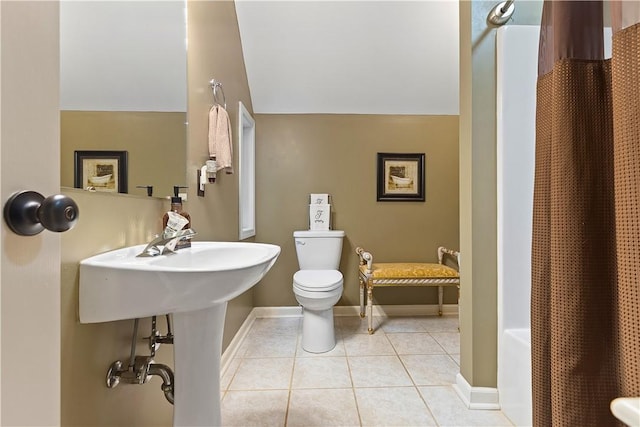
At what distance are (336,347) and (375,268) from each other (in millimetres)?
699

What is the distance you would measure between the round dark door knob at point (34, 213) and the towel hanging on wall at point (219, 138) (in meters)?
1.23

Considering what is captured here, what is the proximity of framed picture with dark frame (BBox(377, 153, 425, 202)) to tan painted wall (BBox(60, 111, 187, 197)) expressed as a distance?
1.87m

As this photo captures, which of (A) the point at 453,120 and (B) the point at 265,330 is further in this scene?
(A) the point at 453,120

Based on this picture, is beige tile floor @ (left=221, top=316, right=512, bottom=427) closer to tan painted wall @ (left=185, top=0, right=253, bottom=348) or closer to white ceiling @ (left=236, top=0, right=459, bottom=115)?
tan painted wall @ (left=185, top=0, right=253, bottom=348)

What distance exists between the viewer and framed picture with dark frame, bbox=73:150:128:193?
0.76 m

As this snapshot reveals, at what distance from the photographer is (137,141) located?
0.98 metres

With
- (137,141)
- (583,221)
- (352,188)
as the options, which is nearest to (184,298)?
(137,141)

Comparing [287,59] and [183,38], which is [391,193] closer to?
[287,59]

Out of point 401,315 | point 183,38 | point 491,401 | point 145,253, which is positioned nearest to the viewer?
point 145,253

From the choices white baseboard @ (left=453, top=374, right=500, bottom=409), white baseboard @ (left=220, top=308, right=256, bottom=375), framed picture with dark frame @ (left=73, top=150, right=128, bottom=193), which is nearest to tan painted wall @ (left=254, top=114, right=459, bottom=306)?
white baseboard @ (left=220, top=308, right=256, bottom=375)

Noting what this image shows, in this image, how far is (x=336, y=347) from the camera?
2080 mm

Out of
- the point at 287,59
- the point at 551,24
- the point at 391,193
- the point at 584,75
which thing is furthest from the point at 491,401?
the point at 287,59

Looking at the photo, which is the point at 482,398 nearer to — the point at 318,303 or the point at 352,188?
the point at 318,303

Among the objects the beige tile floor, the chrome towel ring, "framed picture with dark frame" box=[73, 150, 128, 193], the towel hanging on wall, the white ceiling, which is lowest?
the beige tile floor
